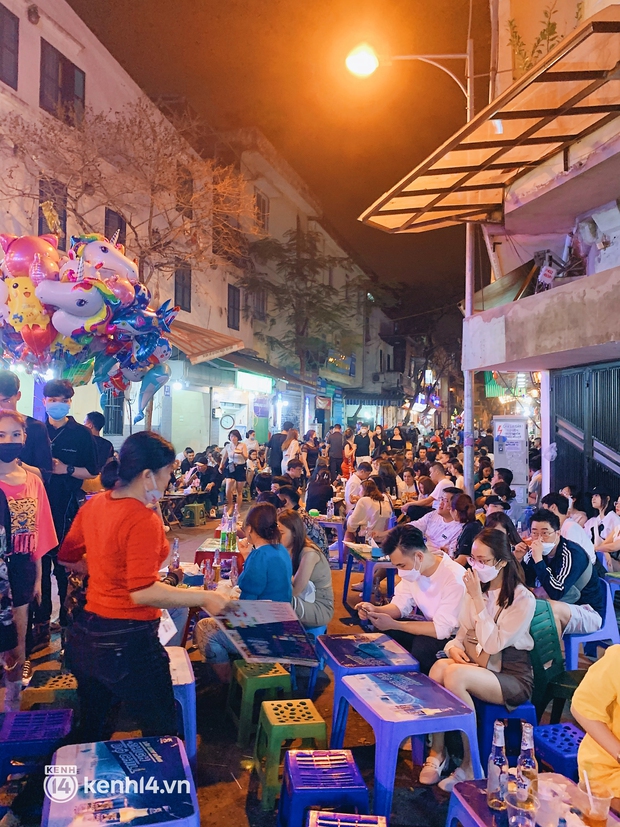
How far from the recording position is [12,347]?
5887 mm

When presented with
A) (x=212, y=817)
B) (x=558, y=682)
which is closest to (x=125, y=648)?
(x=212, y=817)

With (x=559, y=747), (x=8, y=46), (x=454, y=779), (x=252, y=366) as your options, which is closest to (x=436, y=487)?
(x=454, y=779)

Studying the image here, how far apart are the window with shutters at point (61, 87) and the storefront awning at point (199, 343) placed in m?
5.13

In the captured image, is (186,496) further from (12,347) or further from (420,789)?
(420,789)

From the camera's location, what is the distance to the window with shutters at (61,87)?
12680mm

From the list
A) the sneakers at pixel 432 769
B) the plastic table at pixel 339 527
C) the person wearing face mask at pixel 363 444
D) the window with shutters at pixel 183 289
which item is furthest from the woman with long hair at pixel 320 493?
the window with shutters at pixel 183 289

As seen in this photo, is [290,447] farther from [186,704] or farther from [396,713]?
[396,713]

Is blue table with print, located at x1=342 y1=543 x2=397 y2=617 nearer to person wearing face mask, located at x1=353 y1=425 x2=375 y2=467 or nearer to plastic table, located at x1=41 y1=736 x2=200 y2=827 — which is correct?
plastic table, located at x1=41 y1=736 x2=200 y2=827

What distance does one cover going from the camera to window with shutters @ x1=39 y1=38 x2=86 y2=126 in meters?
12.7

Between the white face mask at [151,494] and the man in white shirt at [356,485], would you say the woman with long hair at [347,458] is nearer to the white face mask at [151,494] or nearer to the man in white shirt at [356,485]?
the man in white shirt at [356,485]

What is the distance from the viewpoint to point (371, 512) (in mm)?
8625

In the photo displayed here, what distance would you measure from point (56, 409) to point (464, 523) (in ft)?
15.4

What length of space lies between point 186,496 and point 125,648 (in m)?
9.46

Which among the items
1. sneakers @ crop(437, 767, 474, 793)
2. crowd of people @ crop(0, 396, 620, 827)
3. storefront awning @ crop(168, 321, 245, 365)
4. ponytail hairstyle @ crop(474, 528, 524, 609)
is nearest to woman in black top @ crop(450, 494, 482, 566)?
crowd of people @ crop(0, 396, 620, 827)
